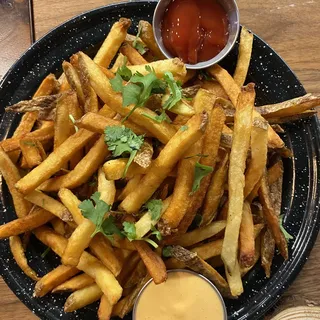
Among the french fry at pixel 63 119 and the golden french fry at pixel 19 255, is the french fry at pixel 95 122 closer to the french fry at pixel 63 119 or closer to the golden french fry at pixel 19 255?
the french fry at pixel 63 119

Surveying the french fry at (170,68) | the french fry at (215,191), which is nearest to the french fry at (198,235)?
the french fry at (215,191)

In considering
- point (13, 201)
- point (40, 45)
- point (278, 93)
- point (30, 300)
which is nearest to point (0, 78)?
point (40, 45)

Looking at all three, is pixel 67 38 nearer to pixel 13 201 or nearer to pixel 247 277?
pixel 13 201

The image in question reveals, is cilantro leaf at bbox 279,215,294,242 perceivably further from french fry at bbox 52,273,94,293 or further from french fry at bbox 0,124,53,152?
french fry at bbox 0,124,53,152

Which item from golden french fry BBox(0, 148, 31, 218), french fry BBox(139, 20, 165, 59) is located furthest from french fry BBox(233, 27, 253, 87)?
golden french fry BBox(0, 148, 31, 218)

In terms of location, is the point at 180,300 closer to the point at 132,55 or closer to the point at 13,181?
the point at 13,181
